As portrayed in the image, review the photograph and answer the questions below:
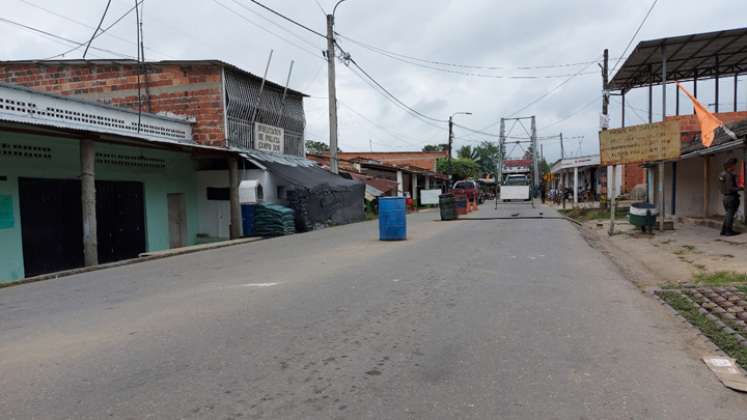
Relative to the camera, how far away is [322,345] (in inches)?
190

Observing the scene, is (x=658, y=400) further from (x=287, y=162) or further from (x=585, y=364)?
(x=287, y=162)

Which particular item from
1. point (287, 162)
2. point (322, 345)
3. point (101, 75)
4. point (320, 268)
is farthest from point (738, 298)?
point (101, 75)

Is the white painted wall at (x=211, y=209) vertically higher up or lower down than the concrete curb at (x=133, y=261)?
higher up

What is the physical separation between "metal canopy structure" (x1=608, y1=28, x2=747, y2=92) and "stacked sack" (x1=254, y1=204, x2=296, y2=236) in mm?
13274

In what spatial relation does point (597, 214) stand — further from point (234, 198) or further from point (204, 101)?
point (204, 101)

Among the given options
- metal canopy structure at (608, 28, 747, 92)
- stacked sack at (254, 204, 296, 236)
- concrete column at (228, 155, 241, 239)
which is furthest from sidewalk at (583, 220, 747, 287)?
concrete column at (228, 155, 241, 239)

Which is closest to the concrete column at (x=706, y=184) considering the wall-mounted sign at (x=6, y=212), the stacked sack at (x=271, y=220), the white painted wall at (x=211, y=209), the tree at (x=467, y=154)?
the stacked sack at (x=271, y=220)

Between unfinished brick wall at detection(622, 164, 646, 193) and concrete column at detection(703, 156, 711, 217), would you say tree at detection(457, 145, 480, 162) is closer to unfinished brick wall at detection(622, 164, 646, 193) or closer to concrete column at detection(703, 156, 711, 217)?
unfinished brick wall at detection(622, 164, 646, 193)

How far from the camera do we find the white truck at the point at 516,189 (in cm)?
4509

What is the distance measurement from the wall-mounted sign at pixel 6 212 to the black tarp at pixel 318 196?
9.20 meters

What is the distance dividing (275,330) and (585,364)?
2.89 meters

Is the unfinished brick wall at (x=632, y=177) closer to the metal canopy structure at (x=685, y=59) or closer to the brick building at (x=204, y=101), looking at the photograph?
the metal canopy structure at (x=685, y=59)

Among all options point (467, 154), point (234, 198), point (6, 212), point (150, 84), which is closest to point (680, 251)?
point (234, 198)

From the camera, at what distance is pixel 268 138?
916 inches
